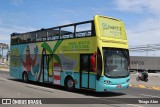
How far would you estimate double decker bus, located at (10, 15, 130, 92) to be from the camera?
50.7 feet

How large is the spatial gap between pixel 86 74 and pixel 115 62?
1.69m

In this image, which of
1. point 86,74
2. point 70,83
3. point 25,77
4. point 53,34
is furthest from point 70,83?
point 25,77

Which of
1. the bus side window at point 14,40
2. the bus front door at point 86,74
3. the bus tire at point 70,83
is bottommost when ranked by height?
the bus tire at point 70,83

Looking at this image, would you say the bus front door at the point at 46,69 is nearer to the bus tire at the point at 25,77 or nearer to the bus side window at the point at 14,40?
the bus tire at the point at 25,77

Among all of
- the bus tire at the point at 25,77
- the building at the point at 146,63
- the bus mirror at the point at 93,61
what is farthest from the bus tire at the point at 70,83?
the building at the point at 146,63

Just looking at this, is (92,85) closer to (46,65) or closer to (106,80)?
(106,80)

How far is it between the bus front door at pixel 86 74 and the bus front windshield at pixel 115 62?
927 mm

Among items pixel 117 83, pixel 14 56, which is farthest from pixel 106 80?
pixel 14 56

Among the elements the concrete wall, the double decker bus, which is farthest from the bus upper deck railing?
the concrete wall

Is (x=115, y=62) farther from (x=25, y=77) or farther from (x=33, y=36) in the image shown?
(x=25, y=77)

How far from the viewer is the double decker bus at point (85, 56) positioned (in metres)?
15.4

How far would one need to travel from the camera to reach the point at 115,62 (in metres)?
15.7

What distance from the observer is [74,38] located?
1752cm

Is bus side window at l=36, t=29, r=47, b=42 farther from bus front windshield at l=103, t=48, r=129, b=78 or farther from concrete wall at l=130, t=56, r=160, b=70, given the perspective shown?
concrete wall at l=130, t=56, r=160, b=70
